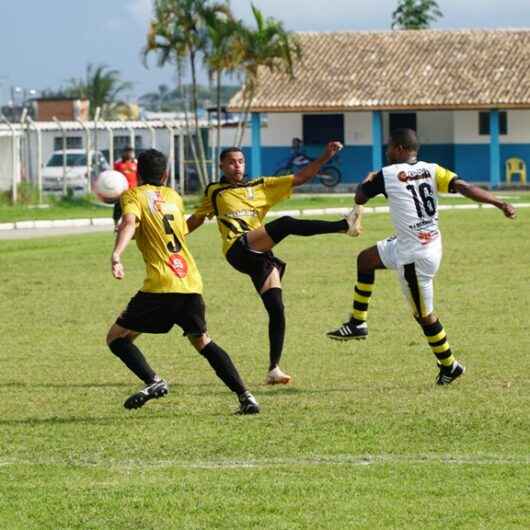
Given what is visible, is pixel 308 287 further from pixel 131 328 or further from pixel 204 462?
pixel 204 462

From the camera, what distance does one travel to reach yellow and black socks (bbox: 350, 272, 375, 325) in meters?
11.7

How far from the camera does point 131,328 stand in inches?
402

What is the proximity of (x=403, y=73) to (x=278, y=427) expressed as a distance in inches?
1918

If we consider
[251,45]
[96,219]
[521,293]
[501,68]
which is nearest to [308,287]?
[521,293]

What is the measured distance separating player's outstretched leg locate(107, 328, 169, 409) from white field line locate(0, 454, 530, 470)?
58.0 inches

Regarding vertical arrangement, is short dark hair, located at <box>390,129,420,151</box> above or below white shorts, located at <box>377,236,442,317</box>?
above

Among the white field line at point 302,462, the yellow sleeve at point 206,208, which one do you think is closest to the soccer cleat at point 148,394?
the white field line at point 302,462

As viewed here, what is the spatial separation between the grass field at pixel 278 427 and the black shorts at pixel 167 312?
0.60 m

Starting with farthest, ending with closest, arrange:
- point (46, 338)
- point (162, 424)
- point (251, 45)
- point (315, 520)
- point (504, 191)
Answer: point (504, 191) → point (251, 45) → point (46, 338) → point (162, 424) → point (315, 520)

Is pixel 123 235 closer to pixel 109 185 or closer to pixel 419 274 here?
A: pixel 419 274

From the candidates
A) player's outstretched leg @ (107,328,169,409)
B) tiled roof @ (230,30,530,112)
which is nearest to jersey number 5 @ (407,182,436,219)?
player's outstretched leg @ (107,328,169,409)

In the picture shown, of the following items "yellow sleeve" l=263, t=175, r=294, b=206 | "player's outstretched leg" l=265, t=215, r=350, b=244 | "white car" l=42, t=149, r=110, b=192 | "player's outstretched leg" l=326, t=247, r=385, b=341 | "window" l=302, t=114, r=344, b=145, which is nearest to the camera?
"player's outstretched leg" l=265, t=215, r=350, b=244

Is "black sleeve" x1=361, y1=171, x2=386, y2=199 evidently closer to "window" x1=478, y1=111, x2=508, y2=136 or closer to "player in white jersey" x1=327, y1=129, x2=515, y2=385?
"player in white jersey" x1=327, y1=129, x2=515, y2=385

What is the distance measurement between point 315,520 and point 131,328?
3237mm
